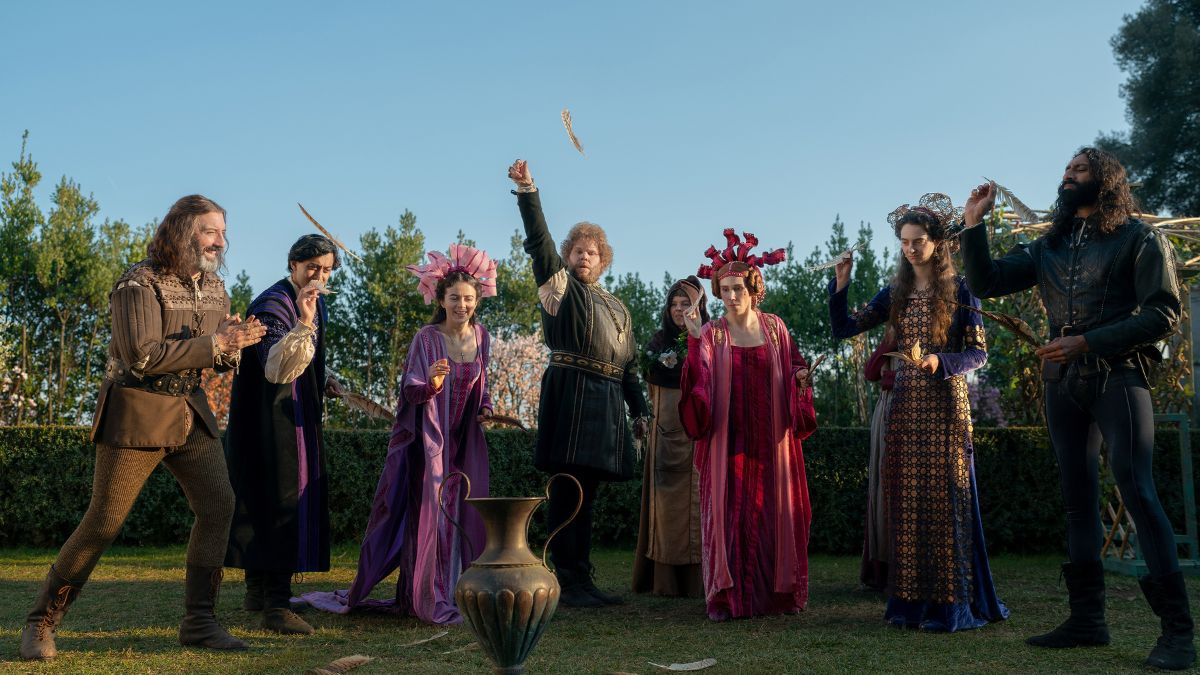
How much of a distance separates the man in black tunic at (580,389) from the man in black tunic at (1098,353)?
2073mm

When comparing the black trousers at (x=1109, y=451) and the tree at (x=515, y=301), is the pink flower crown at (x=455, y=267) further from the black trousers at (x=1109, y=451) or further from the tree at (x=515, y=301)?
the tree at (x=515, y=301)

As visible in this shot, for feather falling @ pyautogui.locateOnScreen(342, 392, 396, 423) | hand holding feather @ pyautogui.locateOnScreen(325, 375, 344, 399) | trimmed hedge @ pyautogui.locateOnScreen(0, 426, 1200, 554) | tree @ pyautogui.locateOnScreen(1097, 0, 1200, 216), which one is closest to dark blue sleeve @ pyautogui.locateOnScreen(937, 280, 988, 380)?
feather falling @ pyautogui.locateOnScreen(342, 392, 396, 423)

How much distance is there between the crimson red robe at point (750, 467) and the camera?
16.7 feet

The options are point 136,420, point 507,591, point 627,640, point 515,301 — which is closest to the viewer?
point 507,591

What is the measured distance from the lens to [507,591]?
3.15 metres

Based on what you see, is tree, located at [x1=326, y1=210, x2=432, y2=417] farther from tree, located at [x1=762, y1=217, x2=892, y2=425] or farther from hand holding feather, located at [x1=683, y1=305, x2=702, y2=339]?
hand holding feather, located at [x1=683, y1=305, x2=702, y2=339]

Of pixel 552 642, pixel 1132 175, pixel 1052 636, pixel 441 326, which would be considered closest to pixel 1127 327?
pixel 1052 636

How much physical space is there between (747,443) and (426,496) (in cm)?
174

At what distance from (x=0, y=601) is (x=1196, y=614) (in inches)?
261

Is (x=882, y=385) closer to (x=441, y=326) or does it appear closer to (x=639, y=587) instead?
(x=639, y=587)

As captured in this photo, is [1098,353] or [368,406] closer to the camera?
[1098,353]

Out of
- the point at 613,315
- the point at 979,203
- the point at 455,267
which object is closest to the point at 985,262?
the point at 979,203

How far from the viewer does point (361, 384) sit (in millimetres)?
25344

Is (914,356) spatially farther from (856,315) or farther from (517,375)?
(517,375)
